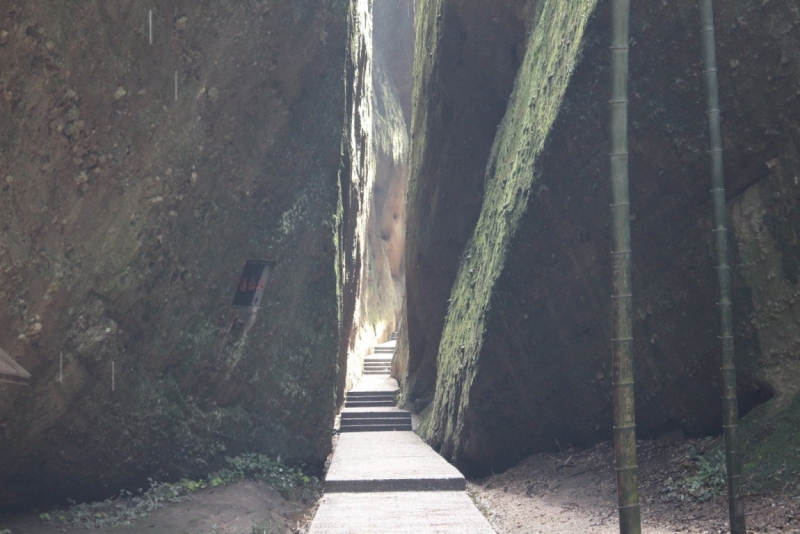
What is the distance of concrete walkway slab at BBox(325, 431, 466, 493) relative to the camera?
27.3 ft

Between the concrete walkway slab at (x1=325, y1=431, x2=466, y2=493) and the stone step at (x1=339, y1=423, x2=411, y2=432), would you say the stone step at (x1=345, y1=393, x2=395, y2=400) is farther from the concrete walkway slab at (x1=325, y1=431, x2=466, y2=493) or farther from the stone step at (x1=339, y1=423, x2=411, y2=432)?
the concrete walkway slab at (x1=325, y1=431, x2=466, y2=493)

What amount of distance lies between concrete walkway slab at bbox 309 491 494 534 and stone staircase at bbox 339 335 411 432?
612 centimetres

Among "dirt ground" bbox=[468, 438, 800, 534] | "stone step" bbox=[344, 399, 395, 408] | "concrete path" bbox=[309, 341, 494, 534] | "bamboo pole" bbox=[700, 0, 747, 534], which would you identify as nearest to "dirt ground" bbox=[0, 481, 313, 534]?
"concrete path" bbox=[309, 341, 494, 534]

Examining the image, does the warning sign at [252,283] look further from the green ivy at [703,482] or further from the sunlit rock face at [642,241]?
the green ivy at [703,482]

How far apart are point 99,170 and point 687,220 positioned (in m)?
6.23

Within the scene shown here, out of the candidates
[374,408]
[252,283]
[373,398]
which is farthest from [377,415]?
[252,283]

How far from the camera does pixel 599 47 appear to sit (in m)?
7.62

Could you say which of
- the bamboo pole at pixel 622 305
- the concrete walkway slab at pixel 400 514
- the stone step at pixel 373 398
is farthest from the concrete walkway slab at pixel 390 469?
the stone step at pixel 373 398

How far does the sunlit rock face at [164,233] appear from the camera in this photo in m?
7.20

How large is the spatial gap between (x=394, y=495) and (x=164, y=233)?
13.0 ft

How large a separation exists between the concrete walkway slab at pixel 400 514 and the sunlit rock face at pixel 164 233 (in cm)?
189

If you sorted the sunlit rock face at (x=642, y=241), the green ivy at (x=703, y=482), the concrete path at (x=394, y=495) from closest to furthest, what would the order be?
the green ivy at (x=703, y=482) < the concrete path at (x=394, y=495) < the sunlit rock face at (x=642, y=241)

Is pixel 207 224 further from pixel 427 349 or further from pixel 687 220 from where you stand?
pixel 427 349

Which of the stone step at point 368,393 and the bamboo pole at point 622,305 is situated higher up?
the bamboo pole at point 622,305
